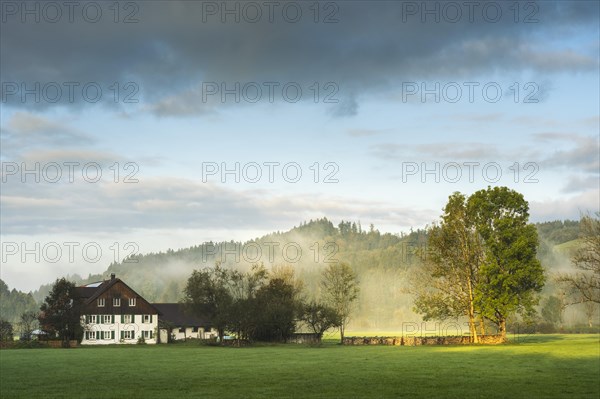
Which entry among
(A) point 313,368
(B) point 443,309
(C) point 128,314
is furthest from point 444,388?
(C) point 128,314

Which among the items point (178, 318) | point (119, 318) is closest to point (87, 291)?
point (119, 318)

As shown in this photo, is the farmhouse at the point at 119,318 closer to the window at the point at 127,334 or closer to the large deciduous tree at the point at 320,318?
the window at the point at 127,334

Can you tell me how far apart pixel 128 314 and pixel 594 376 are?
94.9 metres

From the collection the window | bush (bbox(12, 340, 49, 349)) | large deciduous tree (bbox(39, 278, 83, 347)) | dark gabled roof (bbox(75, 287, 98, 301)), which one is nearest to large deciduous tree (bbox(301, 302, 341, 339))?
large deciduous tree (bbox(39, 278, 83, 347))

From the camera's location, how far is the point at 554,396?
93.9 feet

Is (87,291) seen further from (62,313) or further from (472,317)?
(472,317)

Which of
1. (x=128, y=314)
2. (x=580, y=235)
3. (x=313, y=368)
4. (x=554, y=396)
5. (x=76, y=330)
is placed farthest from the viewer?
(x=128, y=314)

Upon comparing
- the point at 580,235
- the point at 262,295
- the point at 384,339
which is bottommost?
the point at 384,339

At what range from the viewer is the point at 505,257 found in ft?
277

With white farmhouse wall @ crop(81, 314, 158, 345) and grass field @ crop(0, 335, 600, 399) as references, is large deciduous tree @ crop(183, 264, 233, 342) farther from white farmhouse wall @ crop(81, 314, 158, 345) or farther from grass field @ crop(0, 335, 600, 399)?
grass field @ crop(0, 335, 600, 399)

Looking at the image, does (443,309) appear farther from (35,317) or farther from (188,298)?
(35,317)

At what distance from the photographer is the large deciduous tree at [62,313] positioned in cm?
9812

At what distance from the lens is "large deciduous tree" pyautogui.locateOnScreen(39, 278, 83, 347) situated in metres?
98.1

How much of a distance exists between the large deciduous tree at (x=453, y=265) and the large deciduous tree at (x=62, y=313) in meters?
50.5
